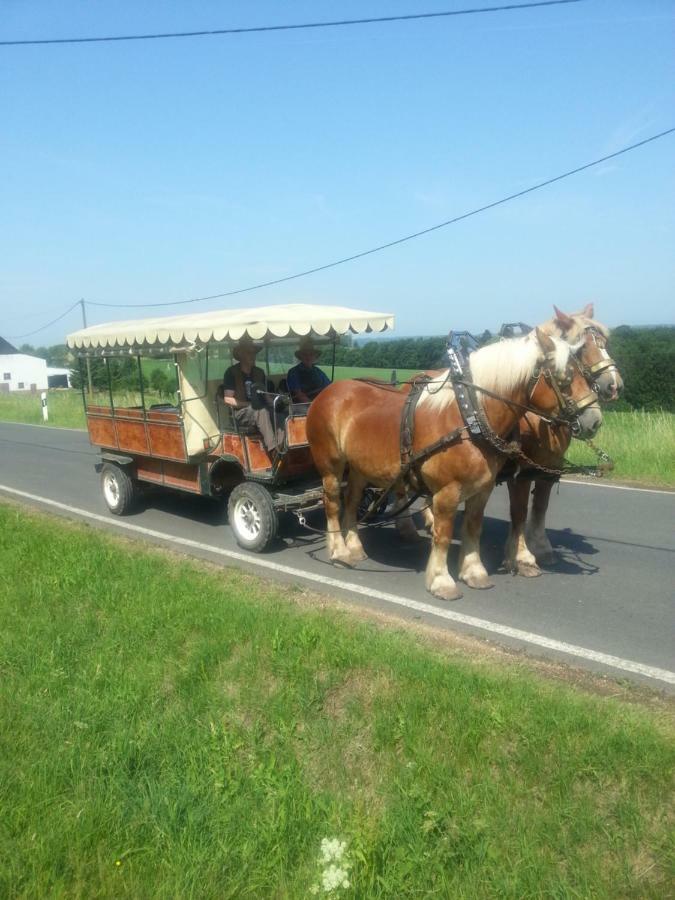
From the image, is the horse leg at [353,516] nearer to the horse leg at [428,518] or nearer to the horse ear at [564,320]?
the horse leg at [428,518]

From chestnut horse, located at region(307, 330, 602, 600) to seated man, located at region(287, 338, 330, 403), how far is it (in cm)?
104

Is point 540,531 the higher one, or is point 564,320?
point 564,320

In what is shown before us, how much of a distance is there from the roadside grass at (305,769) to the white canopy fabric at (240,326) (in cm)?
284

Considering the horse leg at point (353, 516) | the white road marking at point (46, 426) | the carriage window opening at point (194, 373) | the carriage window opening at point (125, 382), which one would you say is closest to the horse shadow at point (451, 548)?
the horse leg at point (353, 516)

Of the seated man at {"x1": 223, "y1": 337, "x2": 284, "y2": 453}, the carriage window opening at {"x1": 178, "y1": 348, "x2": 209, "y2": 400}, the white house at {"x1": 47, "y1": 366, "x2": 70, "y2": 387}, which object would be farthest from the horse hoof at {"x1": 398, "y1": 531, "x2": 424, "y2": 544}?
the white house at {"x1": 47, "y1": 366, "x2": 70, "y2": 387}

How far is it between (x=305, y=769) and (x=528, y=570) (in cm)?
344

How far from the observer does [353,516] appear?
7.32m

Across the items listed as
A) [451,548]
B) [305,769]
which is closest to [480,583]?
[451,548]

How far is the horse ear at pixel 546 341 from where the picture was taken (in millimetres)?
5570

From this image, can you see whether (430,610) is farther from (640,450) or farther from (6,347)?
(6,347)

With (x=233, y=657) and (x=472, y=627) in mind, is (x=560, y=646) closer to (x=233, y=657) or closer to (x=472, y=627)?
(x=472, y=627)

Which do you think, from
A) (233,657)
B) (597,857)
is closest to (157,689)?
(233,657)

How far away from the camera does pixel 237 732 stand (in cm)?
398

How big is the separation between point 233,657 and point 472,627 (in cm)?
175
